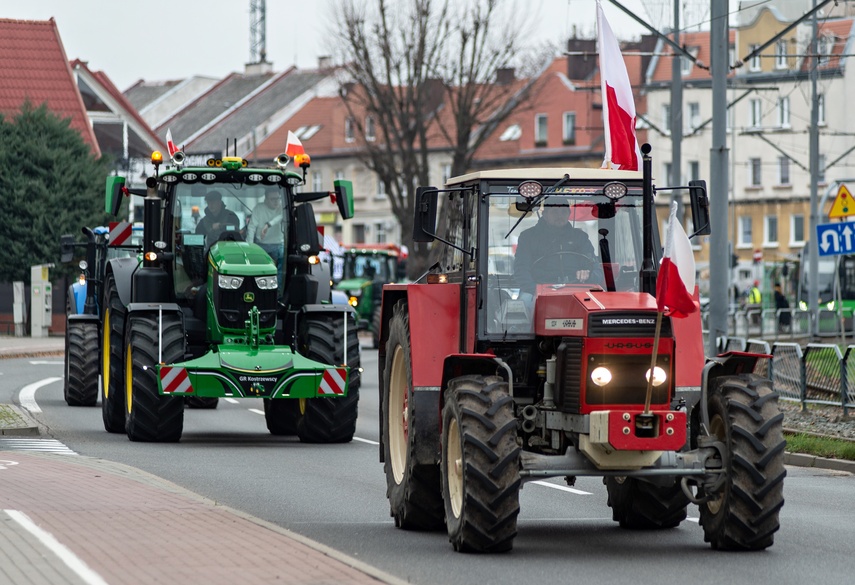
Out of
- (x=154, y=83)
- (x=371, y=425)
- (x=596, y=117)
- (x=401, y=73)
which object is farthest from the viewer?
(x=154, y=83)

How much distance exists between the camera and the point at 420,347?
37.0 ft

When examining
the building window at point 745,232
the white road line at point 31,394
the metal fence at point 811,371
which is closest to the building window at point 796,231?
the building window at point 745,232

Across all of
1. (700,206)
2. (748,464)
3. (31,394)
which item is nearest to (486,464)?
(748,464)

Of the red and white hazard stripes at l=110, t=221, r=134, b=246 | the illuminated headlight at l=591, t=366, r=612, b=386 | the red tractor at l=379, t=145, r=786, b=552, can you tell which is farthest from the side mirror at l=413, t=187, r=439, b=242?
the red and white hazard stripes at l=110, t=221, r=134, b=246

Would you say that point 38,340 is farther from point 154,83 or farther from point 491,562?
point 154,83

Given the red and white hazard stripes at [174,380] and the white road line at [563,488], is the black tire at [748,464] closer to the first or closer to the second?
the white road line at [563,488]

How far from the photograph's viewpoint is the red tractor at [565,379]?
9969 millimetres

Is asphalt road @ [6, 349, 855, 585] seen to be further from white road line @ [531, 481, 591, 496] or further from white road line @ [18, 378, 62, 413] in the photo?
white road line @ [18, 378, 62, 413]

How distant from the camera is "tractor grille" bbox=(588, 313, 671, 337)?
396 inches

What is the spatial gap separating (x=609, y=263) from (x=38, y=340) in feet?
134

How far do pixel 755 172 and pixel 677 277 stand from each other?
8006cm

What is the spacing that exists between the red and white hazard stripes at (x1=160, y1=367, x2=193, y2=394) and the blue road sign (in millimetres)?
10971

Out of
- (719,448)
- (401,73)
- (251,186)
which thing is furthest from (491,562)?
(401,73)

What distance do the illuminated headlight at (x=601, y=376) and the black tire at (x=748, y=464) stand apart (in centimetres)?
69
